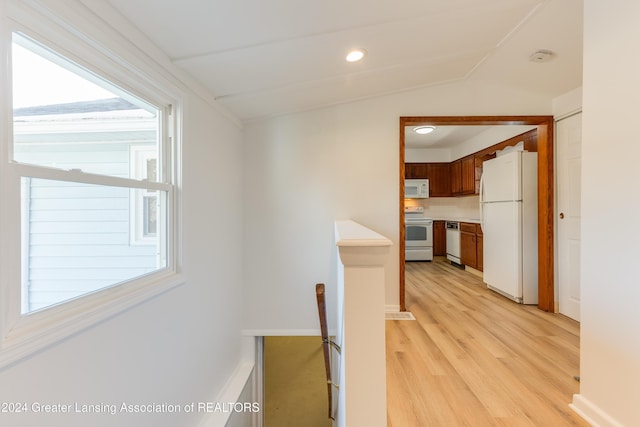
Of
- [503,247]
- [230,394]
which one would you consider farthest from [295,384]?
[503,247]

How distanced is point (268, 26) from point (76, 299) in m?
1.52

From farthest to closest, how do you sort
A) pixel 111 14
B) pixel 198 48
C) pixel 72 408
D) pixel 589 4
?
pixel 198 48, pixel 589 4, pixel 111 14, pixel 72 408

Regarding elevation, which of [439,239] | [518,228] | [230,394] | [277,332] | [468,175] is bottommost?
[230,394]

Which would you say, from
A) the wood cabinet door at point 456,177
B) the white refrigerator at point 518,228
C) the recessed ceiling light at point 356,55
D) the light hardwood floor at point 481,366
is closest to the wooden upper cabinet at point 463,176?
the wood cabinet door at point 456,177

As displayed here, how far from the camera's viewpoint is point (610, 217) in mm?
1371

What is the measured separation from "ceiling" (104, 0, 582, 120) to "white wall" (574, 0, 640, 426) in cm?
67

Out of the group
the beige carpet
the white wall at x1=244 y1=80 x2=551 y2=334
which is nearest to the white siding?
the white wall at x1=244 y1=80 x2=551 y2=334

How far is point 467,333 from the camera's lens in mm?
2422

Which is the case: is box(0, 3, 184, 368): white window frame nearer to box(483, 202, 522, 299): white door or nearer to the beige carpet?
the beige carpet

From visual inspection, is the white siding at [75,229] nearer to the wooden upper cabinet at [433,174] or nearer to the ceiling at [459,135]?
the ceiling at [459,135]

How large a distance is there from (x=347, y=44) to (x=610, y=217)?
171 centimetres

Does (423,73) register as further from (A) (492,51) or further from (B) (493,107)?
(B) (493,107)

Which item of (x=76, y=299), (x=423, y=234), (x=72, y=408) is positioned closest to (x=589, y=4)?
(x=76, y=299)

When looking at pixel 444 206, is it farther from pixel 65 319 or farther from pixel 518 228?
pixel 65 319
